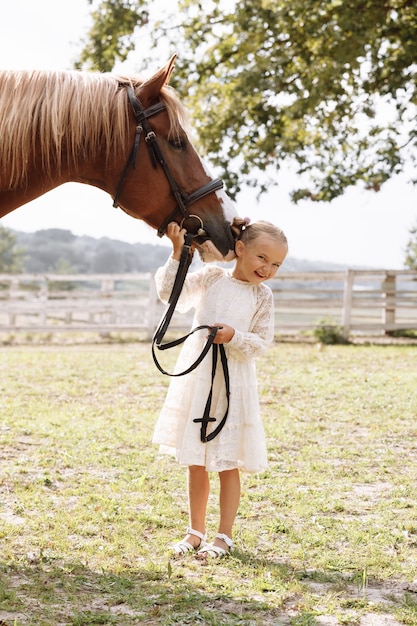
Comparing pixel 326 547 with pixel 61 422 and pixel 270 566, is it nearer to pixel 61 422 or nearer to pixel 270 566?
pixel 270 566

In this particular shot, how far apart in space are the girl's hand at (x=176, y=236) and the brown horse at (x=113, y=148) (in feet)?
0.12

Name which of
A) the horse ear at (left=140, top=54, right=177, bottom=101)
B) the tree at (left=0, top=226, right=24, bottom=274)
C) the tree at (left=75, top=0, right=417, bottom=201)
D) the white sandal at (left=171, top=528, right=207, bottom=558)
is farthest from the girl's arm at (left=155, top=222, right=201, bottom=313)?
the tree at (left=0, top=226, right=24, bottom=274)

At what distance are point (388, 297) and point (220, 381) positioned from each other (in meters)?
12.5

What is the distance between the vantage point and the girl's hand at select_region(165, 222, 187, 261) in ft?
10.2

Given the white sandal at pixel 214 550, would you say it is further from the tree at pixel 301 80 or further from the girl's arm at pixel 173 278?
the tree at pixel 301 80

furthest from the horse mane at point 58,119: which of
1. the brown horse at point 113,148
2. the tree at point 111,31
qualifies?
the tree at point 111,31

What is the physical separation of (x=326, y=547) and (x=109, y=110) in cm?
236

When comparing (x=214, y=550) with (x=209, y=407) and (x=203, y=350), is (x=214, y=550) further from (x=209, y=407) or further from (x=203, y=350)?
(x=203, y=350)

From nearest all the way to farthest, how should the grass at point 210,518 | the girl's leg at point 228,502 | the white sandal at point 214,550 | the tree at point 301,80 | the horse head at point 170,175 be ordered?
the grass at point 210,518, the horse head at point 170,175, the white sandal at point 214,550, the girl's leg at point 228,502, the tree at point 301,80

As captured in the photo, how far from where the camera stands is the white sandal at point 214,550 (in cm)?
318

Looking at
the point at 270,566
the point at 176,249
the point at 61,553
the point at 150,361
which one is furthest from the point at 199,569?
the point at 150,361

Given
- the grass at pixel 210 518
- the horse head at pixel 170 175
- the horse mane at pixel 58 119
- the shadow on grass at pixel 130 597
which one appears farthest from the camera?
the horse head at pixel 170 175

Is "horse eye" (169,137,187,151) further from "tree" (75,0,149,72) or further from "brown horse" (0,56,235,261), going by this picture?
"tree" (75,0,149,72)

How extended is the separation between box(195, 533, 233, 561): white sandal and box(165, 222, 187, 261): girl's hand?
1.36 meters
